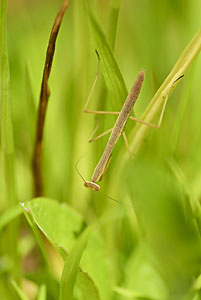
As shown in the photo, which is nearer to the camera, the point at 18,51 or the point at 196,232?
the point at 196,232

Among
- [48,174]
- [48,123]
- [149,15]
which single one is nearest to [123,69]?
[149,15]

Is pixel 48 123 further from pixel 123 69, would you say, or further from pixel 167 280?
pixel 167 280

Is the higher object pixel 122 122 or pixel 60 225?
pixel 122 122

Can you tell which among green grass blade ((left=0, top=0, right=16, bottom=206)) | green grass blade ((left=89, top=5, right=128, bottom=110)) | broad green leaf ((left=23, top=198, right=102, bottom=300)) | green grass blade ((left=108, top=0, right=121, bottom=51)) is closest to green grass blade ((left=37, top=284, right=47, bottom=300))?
broad green leaf ((left=23, top=198, right=102, bottom=300))

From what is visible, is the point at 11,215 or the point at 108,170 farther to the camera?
the point at 108,170

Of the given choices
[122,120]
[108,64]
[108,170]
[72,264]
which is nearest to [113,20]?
[108,64]

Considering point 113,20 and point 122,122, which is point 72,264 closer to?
point 122,122

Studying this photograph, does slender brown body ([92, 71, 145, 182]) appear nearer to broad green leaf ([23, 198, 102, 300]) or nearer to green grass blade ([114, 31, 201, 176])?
green grass blade ([114, 31, 201, 176])
